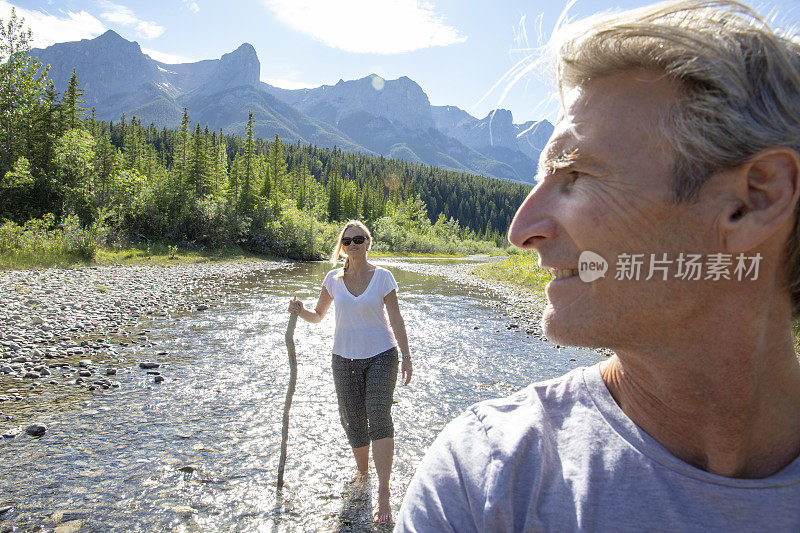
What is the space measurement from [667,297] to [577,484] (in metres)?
0.45

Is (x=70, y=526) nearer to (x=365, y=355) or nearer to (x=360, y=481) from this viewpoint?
(x=360, y=481)

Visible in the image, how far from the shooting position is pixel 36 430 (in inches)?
264

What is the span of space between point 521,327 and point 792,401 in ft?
50.0

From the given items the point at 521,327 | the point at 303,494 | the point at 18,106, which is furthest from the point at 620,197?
the point at 18,106

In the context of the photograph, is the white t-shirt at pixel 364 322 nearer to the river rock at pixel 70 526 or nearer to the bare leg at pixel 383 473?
the bare leg at pixel 383 473

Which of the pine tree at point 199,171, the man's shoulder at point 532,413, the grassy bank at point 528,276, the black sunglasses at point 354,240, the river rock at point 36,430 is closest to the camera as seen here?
the man's shoulder at point 532,413

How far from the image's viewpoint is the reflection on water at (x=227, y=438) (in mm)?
5211

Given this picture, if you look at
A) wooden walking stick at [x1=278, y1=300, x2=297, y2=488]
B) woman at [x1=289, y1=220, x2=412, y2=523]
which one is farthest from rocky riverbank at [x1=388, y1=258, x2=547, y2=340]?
wooden walking stick at [x1=278, y1=300, x2=297, y2=488]

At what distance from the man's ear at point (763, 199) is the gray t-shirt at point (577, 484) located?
1.59 feet

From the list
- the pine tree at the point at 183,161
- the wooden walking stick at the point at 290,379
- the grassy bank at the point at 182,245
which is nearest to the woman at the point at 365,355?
the wooden walking stick at the point at 290,379

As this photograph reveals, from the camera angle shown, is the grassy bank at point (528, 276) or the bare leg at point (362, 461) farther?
the grassy bank at point (528, 276)

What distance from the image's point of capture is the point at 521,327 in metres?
16.0

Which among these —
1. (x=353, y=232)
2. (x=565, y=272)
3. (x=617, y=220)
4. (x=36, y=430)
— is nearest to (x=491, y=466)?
(x=565, y=272)

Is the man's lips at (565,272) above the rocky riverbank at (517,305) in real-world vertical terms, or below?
above
